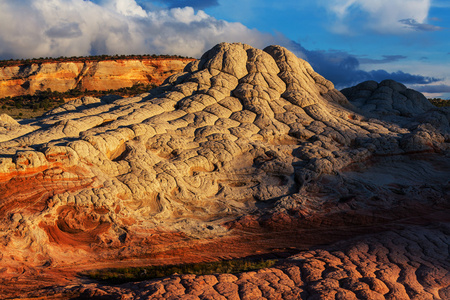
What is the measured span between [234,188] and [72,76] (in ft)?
212

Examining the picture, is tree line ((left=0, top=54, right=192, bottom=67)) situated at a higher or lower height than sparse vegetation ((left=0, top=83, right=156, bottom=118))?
higher

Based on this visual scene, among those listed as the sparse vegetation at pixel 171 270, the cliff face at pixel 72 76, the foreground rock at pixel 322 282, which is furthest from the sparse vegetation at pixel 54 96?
the foreground rock at pixel 322 282

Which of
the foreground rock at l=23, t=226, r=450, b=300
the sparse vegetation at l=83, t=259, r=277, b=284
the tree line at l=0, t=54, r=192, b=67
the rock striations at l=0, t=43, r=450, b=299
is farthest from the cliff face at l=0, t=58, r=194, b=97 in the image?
the foreground rock at l=23, t=226, r=450, b=300

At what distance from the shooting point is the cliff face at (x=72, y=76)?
6850 cm

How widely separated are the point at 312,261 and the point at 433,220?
7.49 meters

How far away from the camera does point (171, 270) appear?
38.6 feet

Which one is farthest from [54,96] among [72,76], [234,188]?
[234,188]

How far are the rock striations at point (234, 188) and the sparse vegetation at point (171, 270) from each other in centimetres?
55

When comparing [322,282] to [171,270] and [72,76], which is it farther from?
[72,76]

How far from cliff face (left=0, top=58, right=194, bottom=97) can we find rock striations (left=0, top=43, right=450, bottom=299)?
172 ft

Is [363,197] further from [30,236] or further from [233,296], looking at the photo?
[30,236]

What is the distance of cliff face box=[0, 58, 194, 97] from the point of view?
68.5 metres

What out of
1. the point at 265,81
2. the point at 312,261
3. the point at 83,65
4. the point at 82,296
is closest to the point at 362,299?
the point at 312,261

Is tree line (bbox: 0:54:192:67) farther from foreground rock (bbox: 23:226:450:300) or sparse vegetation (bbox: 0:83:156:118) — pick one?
foreground rock (bbox: 23:226:450:300)
